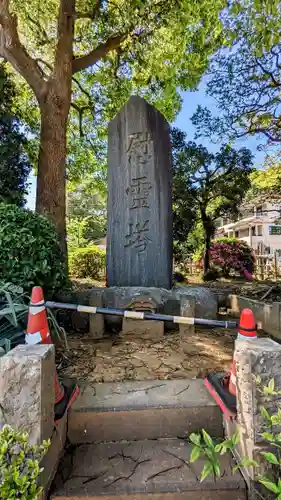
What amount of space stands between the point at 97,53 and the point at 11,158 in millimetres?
3695

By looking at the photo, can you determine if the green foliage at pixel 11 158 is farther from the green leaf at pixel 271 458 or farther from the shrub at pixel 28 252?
the green leaf at pixel 271 458

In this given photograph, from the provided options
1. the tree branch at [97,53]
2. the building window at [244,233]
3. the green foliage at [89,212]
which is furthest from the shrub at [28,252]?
the building window at [244,233]

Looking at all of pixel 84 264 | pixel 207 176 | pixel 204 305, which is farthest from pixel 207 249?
pixel 204 305

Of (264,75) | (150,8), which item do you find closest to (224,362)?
(264,75)

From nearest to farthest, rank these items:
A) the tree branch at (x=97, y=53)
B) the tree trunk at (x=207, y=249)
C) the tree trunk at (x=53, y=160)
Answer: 1. the tree trunk at (x=53, y=160)
2. the tree branch at (x=97, y=53)
3. the tree trunk at (x=207, y=249)

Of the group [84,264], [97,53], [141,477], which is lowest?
[141,477]

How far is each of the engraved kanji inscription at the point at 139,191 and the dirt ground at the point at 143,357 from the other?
1.92 m

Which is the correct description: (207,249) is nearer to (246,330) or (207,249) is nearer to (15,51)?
(15,51)

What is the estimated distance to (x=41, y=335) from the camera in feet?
5.71

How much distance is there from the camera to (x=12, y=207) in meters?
3.05

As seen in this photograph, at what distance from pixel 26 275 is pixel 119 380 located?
51.6 inches

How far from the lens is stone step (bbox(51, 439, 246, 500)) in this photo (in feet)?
4.32

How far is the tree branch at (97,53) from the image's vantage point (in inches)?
259

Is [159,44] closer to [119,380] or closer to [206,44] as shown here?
[206,44]
